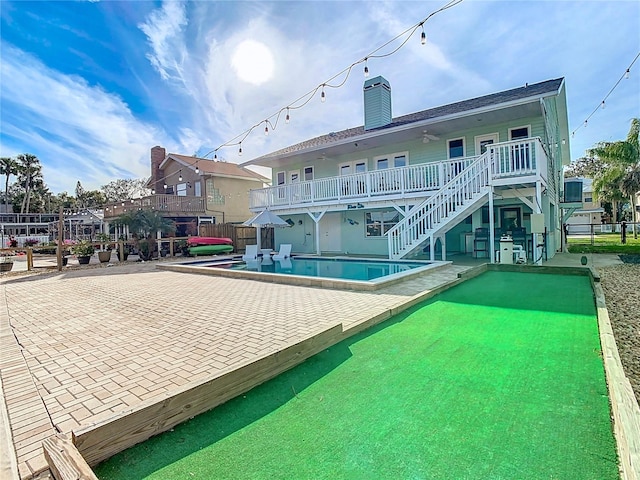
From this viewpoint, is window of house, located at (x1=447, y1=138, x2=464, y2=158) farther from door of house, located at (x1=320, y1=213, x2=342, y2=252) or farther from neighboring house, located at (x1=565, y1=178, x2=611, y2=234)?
neighboring house, located at (x1=565, y1=178, x2=611, y2=234)

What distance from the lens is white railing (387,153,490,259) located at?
35.7ft

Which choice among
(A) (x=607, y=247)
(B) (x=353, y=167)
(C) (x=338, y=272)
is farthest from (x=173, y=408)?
(A) (x=607, y=247)

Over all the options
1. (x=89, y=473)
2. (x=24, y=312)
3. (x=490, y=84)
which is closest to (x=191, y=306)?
(x=24, y=312)

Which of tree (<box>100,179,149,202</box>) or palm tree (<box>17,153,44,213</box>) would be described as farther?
tree (<box>100,179,149,202</box>)

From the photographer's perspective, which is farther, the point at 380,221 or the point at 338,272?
the point at 380,221

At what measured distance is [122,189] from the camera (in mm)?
57688

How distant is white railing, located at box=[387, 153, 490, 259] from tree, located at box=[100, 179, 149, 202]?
2160 inches

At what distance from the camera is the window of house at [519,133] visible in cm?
1262

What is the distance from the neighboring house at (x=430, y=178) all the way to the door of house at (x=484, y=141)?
4 centimetres

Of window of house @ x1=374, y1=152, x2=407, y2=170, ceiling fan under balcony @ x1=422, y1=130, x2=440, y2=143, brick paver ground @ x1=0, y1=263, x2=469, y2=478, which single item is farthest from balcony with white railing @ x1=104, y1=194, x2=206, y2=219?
ceiling fan under balcony @ x1=422, y1=130, x2=440, y2=143

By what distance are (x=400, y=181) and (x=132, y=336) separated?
1100cm

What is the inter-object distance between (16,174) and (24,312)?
60397 millimetres

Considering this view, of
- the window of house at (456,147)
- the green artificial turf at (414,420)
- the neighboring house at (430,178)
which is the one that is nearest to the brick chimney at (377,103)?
the neighboring house at (430,178)

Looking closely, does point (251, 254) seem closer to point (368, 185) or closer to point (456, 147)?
point (368, 185)
